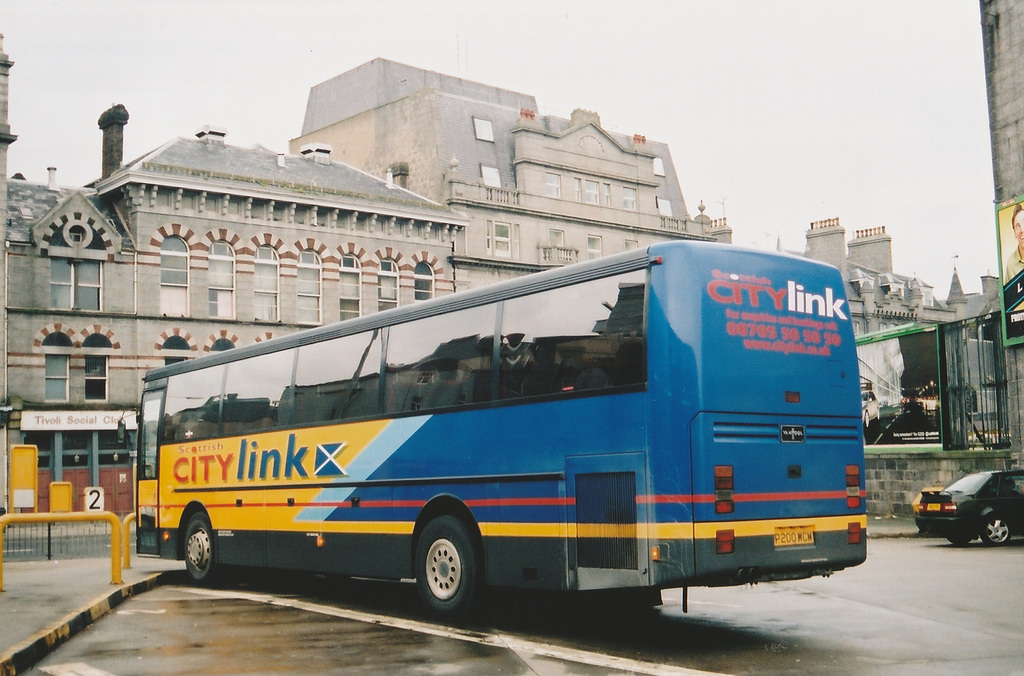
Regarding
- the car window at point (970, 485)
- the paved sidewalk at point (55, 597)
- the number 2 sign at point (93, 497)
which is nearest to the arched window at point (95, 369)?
the number 2 sign at point (93, 497)

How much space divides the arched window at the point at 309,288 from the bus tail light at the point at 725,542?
37165mm

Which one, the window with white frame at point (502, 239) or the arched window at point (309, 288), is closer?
the arched window at point (309, 288)

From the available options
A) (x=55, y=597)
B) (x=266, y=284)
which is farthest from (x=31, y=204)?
(x=55, y=597)

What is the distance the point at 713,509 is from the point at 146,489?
12.2 metres

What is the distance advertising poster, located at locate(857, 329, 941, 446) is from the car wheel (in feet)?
23.4

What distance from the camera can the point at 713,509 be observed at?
9.73 m

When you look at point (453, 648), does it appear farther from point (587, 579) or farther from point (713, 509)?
point (713, 509)

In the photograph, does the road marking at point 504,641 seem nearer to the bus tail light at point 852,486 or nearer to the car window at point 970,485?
the bus tail light at point 852,486

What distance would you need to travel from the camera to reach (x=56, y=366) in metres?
39.7

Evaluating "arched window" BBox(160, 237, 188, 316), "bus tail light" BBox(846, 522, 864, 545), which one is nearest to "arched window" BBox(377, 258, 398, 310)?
"arched window" BBox(160, 237, 188, 316)

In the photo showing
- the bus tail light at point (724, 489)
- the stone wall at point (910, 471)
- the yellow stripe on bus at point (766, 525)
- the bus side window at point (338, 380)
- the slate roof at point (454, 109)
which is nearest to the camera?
the yellow stripe on bus at point (766, 525)

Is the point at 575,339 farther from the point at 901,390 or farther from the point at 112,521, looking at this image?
the point at 901,390

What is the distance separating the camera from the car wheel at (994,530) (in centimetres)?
2117

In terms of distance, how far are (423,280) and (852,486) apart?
39.3 meters
